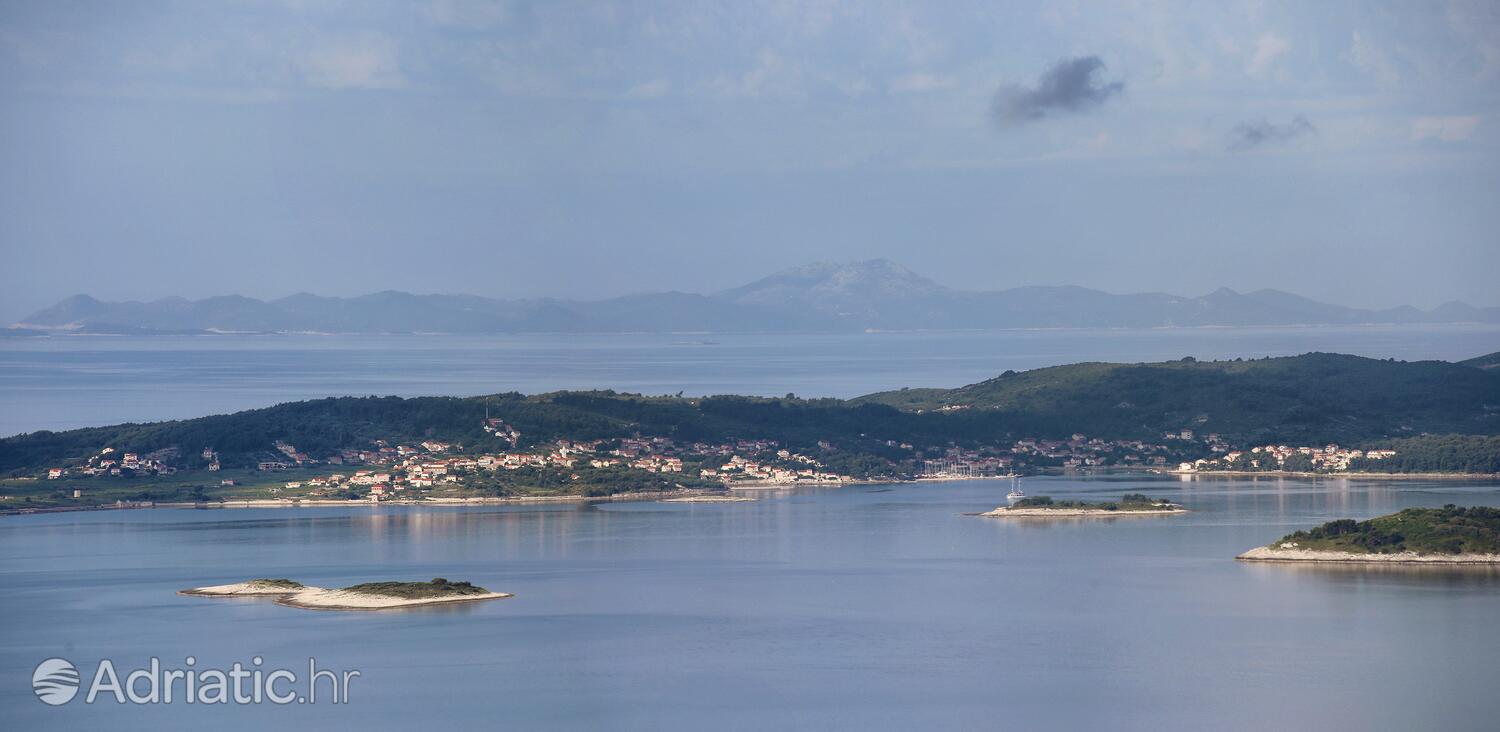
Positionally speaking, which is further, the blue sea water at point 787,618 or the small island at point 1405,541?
the small island at point 1405,541

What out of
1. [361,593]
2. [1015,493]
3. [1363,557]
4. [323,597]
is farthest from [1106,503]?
[323,597]

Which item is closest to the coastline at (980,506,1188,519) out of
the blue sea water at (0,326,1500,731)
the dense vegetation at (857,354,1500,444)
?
the blue sea water at (0,326,1500,731)

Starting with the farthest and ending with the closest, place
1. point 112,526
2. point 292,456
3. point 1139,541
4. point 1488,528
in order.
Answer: point 292,456, point 112,526, point 1139,541, point 1488,528

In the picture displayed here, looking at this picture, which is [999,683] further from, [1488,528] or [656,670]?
[1488,528]

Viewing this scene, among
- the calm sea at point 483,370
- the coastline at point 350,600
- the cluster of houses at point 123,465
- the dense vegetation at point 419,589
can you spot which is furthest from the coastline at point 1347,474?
the coastline at point 350,600

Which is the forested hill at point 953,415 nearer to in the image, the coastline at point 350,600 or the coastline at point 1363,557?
the coastline at point 350,600

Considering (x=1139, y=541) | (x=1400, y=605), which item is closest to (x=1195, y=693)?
(x=1400, y=605)

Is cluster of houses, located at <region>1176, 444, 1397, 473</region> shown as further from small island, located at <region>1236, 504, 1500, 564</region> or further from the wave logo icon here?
the wave logo icon
